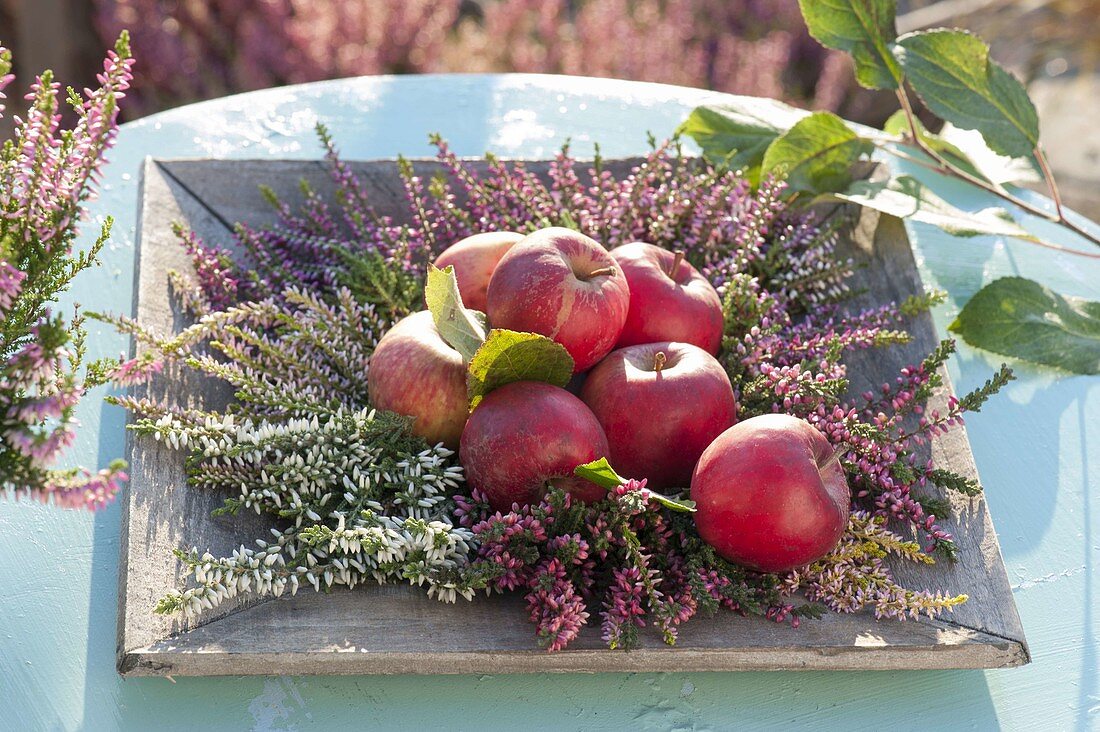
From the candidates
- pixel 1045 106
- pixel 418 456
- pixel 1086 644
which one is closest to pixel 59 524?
pixel 418 456

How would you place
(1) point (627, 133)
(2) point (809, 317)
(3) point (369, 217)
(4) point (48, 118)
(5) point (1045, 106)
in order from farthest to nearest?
(5) point (1045, 106) → (1) point (627, 133) → (3) point (369, 217) → (2) point (809, 317) → (4) point (48, 118)

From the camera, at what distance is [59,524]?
121 cm

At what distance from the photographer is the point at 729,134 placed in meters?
1.69

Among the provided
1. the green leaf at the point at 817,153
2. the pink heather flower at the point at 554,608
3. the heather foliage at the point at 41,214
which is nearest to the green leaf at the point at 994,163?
the green leaf at the point at 817,153

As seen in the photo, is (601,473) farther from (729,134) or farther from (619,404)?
(729,134)

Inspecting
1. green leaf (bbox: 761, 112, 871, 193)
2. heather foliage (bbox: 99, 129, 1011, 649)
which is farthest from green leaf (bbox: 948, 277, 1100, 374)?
green leaf (bbox: 761, 112, 871, 193)

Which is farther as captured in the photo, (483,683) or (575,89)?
(575,89)

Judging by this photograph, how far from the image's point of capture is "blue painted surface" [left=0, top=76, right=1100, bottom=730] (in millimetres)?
1038

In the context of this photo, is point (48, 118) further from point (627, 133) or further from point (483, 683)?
point (627, 133)

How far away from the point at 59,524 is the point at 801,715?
83 cm

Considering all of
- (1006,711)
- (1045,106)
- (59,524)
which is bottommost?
(1006,711)

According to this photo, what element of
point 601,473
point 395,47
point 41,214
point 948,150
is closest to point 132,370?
point 41,214

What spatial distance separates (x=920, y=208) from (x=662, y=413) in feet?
2.06

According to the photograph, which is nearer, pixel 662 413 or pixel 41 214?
pixel 41 214
